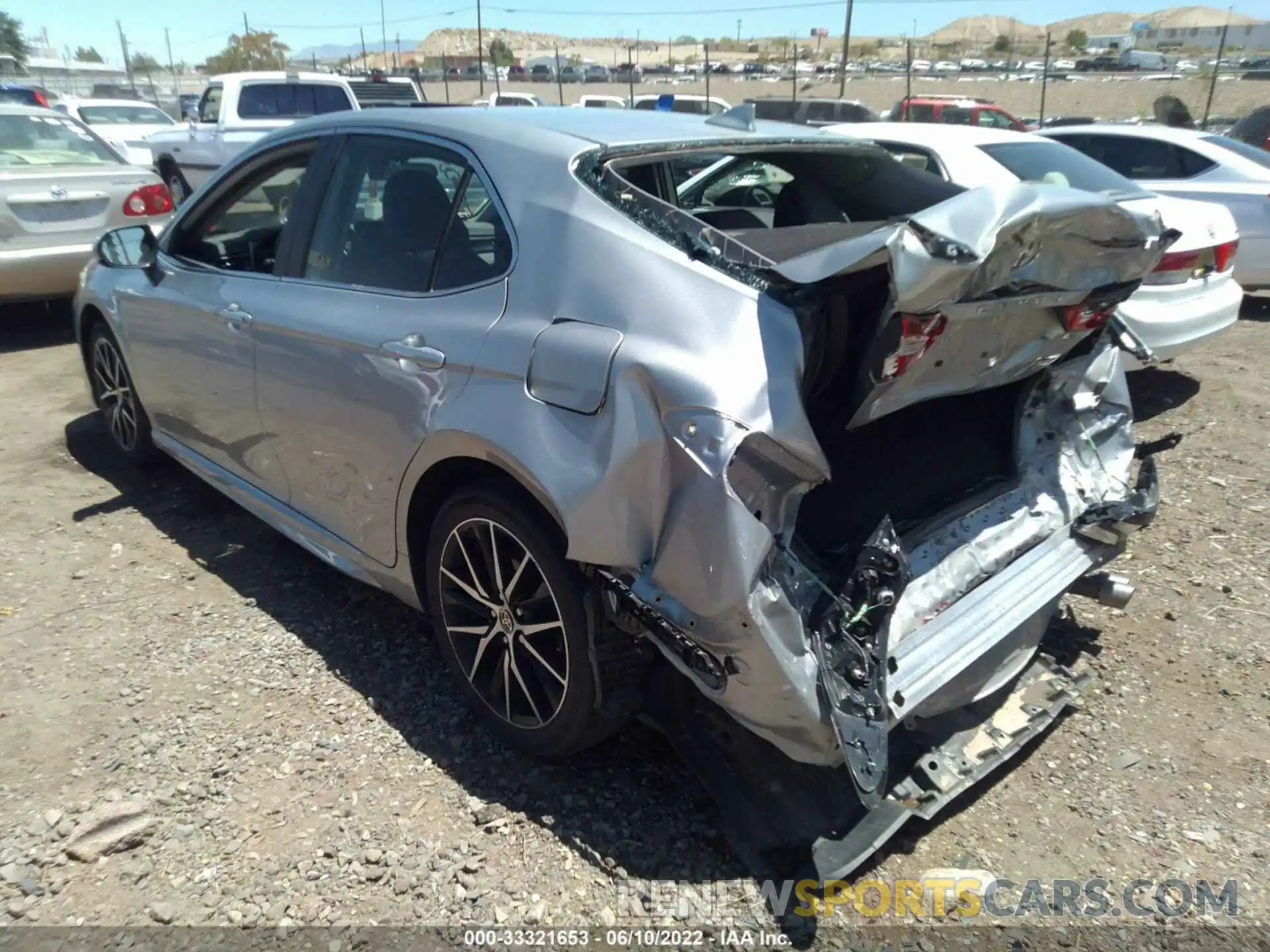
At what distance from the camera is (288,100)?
13734 millimetres

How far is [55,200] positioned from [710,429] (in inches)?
289

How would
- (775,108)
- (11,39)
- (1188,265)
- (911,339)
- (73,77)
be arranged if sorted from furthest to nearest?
(11,39)
(73,77)
(775,108)
(1188,265)
(911,339)

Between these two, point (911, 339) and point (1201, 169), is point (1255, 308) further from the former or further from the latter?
point (911, 339)

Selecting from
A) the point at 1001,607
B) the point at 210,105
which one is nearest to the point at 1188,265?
the point at 1001,607

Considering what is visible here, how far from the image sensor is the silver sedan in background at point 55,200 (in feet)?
23.6

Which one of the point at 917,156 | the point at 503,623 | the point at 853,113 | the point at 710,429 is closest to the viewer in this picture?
the point at 710,429

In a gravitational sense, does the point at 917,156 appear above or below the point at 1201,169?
above

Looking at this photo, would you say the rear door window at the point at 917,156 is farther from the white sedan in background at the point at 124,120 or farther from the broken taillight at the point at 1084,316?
the white sedan in background at the point at 124,120

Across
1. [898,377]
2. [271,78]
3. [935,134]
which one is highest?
[271,78]

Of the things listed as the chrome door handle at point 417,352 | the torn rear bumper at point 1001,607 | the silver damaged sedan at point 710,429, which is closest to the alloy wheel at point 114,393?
the silver damaged sedan at point 710,429

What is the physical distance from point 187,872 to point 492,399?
145 cm

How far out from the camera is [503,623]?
273 centimetres

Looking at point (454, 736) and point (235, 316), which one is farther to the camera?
point (235, 316)

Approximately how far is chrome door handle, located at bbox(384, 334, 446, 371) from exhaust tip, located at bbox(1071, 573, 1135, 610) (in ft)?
7.16
